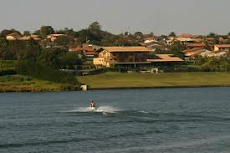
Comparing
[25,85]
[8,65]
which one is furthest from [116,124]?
[8,65]

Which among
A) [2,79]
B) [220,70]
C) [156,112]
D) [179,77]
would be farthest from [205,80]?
[156,112]

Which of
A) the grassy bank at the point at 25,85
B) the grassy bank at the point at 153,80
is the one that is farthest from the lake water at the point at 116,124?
the grassy bank at the point at 153,80

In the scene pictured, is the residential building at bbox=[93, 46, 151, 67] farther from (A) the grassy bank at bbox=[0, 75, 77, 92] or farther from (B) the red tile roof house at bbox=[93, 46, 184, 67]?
(A) the grassy bank at bbox=[0, 75, 77, 92]

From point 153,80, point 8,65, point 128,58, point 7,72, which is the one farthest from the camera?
point 128,58

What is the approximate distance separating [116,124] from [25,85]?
5733 centimetres

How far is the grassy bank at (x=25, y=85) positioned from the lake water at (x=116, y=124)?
12.5 meters

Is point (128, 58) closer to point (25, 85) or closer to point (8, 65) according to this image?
point (8, 65)

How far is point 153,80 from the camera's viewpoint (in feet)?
435

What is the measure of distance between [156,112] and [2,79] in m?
54.4

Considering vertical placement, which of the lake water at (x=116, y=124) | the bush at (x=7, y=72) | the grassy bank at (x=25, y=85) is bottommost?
the lake water at (x=116, y=124)

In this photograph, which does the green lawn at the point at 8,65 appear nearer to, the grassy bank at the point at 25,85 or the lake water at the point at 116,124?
the grassy bank at the point at 25,85

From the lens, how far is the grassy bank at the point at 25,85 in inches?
4685

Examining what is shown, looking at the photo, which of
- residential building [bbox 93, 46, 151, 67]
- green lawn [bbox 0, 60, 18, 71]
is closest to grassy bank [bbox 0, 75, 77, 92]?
green lawn [bbox 0, 60, 18, 71]

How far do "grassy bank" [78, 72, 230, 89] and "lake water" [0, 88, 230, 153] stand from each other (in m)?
19.9
